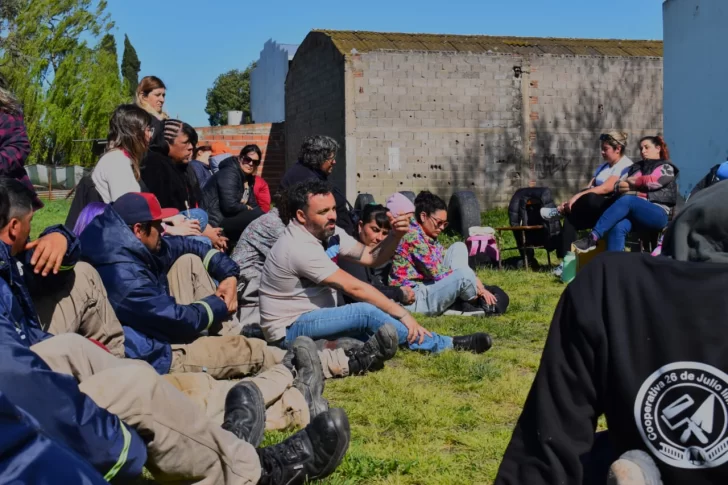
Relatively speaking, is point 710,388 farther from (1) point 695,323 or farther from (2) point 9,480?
(2) point 9,480

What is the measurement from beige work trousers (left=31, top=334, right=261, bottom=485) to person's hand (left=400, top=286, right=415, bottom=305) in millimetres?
4182

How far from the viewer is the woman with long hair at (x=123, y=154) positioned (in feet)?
17.5

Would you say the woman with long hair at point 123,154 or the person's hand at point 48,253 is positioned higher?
the woman with long hair at point 123,154

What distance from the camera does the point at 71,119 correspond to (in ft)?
112

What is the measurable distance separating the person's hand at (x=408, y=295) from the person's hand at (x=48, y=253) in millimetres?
3783

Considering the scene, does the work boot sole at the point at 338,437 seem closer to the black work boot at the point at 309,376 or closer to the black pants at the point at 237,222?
the black work boot at the point at 309,376

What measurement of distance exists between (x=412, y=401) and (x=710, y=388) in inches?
123

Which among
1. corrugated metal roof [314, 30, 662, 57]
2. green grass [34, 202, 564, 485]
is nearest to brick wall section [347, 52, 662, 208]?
corrugated metal roof [314, 30, 662, 57]

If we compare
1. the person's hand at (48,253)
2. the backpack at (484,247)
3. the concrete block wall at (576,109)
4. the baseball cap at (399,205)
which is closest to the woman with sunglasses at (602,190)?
the backpack at (484,247)

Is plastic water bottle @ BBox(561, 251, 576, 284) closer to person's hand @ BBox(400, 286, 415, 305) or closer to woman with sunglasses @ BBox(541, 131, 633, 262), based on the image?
woman with sunglasses @ BBox(541, 131, 633, 262)

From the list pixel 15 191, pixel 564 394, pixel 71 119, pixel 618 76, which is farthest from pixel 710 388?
pixel 71 119

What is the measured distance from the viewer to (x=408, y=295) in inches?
287

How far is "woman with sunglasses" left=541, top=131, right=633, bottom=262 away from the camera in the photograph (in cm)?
927

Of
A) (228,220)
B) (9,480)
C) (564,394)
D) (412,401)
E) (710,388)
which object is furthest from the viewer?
(228,220)
